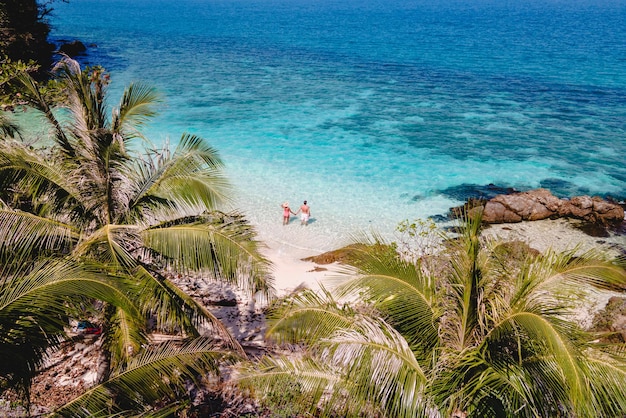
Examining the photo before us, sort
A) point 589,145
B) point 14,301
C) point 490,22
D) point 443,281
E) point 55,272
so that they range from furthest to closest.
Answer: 1. point 490,22
2. point 589,145
3. point 443,281
4. point 55,272
5. point 14,301

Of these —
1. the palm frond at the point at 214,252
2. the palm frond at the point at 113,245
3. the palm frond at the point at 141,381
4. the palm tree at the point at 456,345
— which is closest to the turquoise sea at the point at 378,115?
the palm frond at the point at 214,252

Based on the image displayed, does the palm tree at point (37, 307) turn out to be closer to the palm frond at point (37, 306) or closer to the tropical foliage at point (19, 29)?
the palm frond at point (37, 306)

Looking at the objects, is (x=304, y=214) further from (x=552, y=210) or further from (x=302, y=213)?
(x=552, y=210)

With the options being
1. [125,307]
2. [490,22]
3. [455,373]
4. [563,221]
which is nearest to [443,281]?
[455,373]

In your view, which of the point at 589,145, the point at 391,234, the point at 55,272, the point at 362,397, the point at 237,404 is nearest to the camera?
the point at 55,272

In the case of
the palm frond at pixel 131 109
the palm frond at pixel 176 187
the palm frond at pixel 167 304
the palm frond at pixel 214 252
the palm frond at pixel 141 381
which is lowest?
the palm frond at pixel 141 381

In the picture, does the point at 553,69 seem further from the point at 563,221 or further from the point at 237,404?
the point at 237,404
